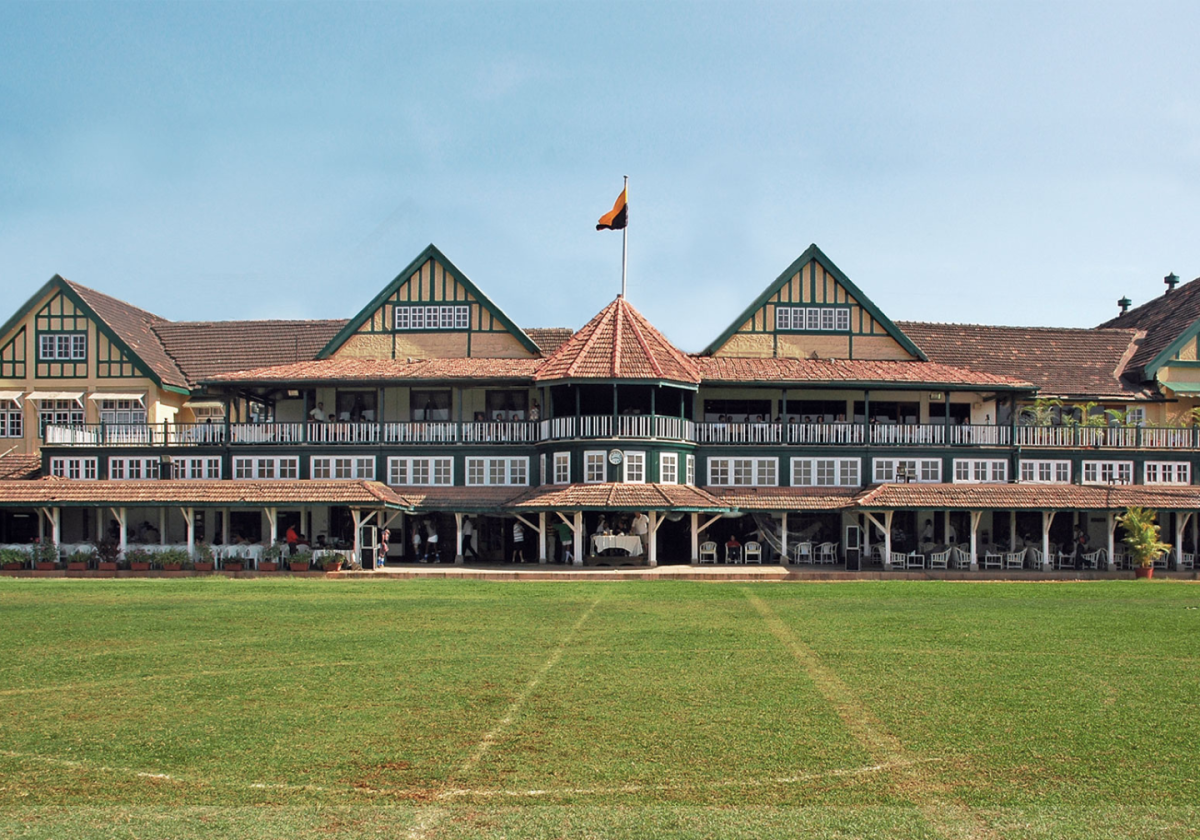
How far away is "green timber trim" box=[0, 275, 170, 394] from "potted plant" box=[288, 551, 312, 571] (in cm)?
1370

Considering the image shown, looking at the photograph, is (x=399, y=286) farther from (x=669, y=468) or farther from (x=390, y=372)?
(x=669, y=468)

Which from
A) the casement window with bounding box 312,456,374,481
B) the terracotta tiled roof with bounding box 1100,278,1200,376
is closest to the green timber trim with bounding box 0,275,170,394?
the casement window with bounding box 312,456,374,481

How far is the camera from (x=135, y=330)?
152ft

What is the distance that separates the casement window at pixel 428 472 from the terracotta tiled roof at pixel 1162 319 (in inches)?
1057

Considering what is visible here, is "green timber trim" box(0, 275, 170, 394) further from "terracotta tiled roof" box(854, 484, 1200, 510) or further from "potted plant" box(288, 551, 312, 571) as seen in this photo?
"terracotta tiled roof" box(854, 484, 1200, 510)

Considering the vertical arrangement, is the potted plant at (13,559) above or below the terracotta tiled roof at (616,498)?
below

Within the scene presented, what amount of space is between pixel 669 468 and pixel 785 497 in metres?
4.00

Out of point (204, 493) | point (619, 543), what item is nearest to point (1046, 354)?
point (619, 543)

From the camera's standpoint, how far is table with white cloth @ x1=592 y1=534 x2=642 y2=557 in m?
35.0

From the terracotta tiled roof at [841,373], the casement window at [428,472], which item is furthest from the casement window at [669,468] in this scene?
the casement window at [428,472]

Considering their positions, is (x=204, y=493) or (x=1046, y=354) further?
(x=1046, y=354)

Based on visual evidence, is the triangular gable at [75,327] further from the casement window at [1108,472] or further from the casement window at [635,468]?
the casement window at [1108,472]

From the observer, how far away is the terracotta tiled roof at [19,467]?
134 feet

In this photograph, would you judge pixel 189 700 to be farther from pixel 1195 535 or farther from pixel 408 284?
pixel 1195 535
